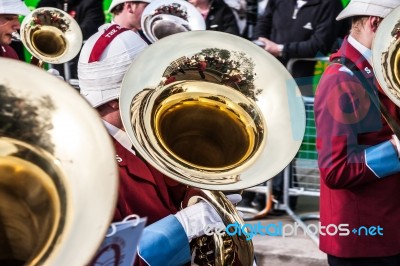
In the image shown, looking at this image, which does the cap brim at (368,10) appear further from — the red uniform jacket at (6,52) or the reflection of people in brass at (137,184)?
the red uniform jacket at (6,52)

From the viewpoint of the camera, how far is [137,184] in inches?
112

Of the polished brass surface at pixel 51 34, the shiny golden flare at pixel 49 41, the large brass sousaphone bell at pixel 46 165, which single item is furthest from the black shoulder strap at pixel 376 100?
the shiny golden flare at pixel 49 41

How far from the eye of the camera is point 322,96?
139 inches

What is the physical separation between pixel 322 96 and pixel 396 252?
70 centimetres

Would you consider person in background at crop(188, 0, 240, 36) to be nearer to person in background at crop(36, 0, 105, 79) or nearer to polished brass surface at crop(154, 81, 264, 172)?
person in background at crop(36, 0, 105, 79)

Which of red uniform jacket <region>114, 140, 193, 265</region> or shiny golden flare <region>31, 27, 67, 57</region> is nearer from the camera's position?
red uniform jacket <region>114, 140, 193, 265</region>

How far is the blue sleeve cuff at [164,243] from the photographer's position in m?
2.70

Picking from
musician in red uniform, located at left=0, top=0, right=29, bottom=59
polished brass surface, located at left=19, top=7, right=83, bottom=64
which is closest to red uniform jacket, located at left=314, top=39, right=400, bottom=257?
musician in red uniform, located at left=0, top=0, right=29, bottom=59

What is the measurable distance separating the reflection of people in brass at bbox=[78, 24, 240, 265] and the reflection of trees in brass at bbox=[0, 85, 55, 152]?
0.61 m

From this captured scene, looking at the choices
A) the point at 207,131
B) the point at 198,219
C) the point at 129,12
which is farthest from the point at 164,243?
the point at 129,12

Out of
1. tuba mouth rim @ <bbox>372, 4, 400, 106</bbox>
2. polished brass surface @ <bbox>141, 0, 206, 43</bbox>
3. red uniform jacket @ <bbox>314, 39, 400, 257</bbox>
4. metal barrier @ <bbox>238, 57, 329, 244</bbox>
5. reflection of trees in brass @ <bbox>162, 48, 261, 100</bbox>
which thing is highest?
reflection of trees in brass @ <bbox>162, 48, 261, 100</bbox>

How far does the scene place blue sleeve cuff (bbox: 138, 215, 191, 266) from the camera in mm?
2695

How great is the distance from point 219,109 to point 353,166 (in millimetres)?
801

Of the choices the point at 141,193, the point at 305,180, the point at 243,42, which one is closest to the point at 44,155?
the point at 141,193
